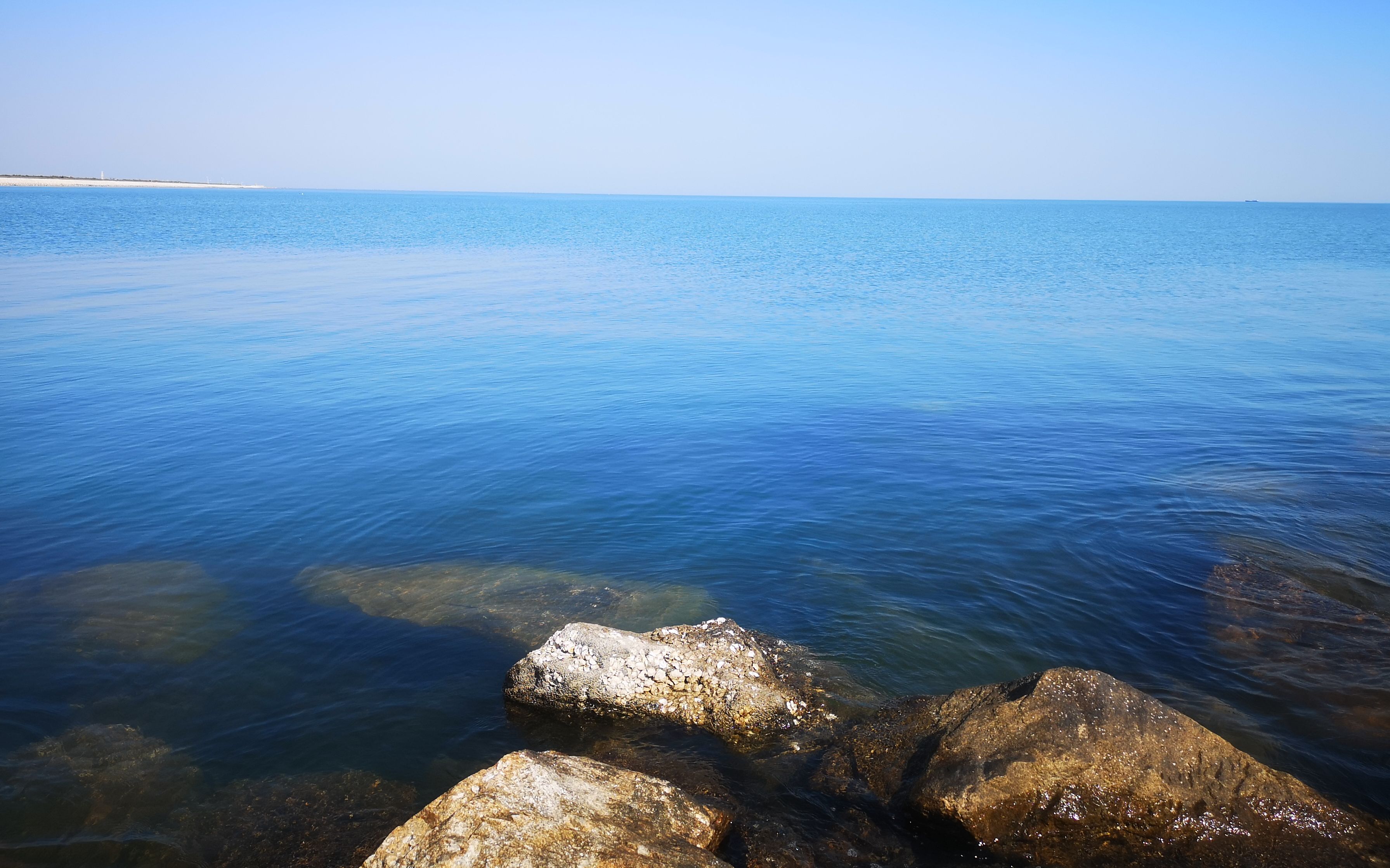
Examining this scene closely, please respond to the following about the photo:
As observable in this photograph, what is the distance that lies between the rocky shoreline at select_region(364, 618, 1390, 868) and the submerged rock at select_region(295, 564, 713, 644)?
343 centimetres

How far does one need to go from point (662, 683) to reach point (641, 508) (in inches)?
269

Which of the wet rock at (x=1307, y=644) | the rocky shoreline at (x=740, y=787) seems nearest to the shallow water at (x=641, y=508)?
the wet rock at (x=1307, y=644)

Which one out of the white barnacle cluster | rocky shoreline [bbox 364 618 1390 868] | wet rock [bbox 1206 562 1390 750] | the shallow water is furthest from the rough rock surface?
wet rock [bbox 1206 562 1390 750]

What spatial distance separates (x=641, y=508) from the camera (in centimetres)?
1588

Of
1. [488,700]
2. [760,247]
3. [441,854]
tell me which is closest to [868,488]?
[488,700]

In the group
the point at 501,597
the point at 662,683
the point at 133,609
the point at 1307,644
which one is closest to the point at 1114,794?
the point at 662,683

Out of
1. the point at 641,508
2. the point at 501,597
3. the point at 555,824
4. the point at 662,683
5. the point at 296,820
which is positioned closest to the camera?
the point at 555,824

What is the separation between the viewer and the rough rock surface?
9039 millimetres

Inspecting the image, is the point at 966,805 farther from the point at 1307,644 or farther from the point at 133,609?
Result: the point at 133,609

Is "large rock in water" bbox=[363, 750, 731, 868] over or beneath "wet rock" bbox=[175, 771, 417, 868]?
over

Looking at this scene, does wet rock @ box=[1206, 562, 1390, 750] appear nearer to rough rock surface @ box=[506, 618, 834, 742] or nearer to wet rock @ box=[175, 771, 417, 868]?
rough rock surface @ box=[506, 618, 834, 742]

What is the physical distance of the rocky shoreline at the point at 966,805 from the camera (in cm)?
641

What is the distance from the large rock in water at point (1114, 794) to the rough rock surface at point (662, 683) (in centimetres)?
161

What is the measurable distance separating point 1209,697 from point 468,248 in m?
67.6
